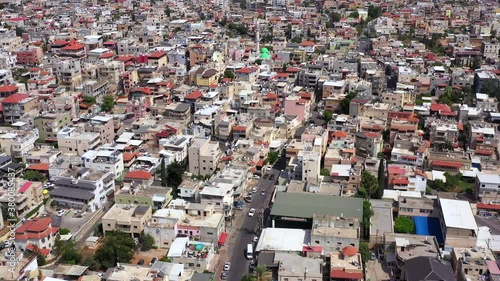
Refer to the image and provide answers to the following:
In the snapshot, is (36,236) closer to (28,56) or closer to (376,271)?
(376,271)

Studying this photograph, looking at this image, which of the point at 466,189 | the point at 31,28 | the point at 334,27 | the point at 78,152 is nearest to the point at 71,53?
the point at 31,28

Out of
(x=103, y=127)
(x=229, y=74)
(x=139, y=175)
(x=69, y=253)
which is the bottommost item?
(x=69, y=253)

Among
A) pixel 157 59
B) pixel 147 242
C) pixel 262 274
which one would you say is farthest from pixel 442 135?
pixel 157 59

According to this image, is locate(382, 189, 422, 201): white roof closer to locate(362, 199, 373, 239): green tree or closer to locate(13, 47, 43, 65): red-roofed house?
locate(362, 199, 373, 239): green tree

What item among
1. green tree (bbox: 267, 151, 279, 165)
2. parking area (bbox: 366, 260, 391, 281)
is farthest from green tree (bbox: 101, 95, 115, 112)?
parking area (bbox: 366, 260, 391, 281)

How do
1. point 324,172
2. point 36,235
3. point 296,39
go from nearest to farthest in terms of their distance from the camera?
point 36,235, point 324,172, point 296,39

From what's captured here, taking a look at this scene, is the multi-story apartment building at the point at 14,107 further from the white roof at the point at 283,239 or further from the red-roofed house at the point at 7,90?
the white roof at the point at 283,239
